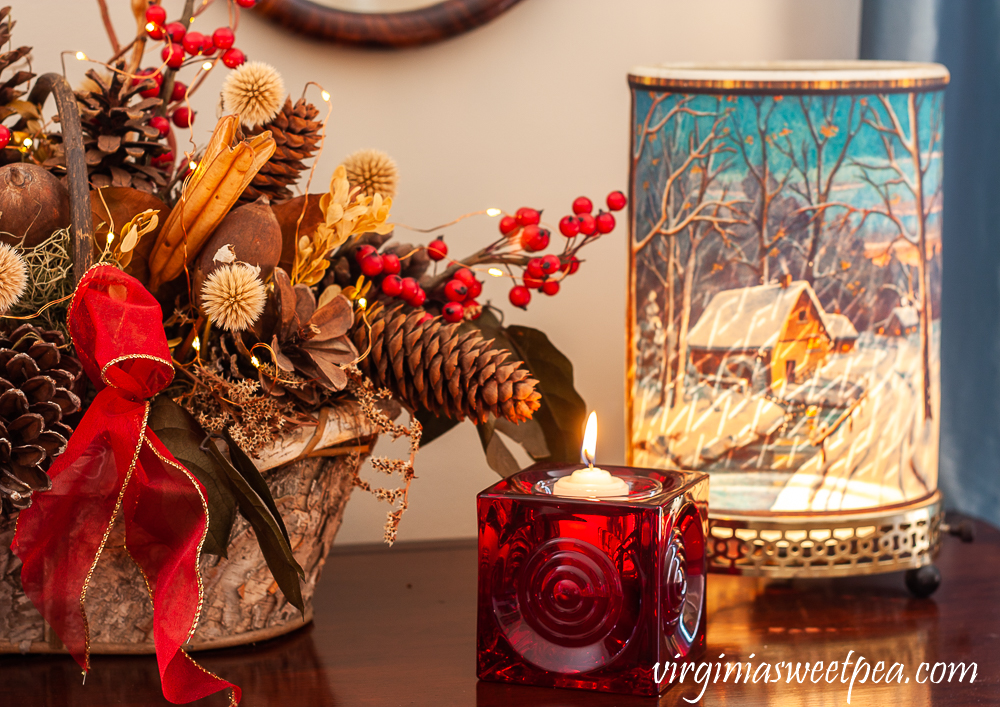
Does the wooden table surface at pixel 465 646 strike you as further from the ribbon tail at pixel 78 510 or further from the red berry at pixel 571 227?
the red berry at pixel 571 227

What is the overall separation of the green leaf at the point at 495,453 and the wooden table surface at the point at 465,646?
0.12m

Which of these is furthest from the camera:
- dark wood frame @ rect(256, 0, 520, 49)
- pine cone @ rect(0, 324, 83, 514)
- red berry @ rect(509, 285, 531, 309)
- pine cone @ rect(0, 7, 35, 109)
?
dark wood frame @ rect(256, 0, 520, 49)

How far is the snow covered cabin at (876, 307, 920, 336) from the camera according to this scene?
0.73 meters

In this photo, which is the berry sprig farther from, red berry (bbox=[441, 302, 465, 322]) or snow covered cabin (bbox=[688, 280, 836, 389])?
snow covered cabin (bbox=[688, 280, 836, 389])

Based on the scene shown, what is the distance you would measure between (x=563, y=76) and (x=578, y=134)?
0.06m

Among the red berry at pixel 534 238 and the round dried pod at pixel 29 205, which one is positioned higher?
the round dried pod at pixel 29 205

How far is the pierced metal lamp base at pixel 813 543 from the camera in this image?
73cm

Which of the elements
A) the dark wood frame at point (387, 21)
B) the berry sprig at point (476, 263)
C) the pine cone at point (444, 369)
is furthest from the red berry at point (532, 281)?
the dark wood frame at point (387, 21)

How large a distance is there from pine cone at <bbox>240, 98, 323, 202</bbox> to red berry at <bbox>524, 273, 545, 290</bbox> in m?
0.17

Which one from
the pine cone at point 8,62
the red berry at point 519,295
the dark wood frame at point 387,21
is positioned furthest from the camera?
the dark wood frame at point 387,21

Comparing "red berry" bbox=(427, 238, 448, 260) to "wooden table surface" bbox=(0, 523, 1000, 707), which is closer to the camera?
"wooden table surface" bbox=(0, 523, 1000, 707)

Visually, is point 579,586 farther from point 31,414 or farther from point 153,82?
point 153,82

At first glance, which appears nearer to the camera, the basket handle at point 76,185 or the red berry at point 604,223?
the basket handle at point 76,185

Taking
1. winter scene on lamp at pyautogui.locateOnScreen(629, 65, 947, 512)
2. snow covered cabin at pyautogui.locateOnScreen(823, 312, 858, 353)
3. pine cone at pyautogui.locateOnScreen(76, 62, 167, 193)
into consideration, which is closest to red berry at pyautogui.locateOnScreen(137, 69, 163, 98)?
pine cone at pyautogui.locateOnScreen(76, 62, 167, 193)
